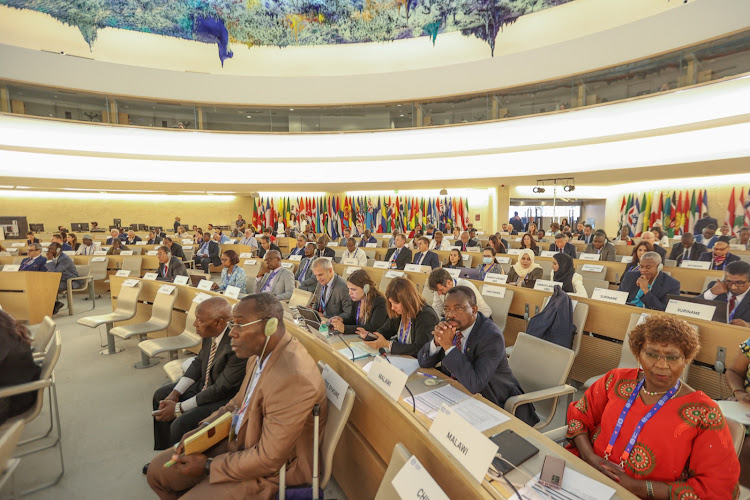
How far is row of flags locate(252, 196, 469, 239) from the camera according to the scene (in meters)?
16.1

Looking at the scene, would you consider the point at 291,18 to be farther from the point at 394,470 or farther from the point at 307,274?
the point at 394,470

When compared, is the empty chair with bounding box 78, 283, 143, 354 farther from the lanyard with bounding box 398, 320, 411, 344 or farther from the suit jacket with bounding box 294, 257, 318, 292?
the lanyard with bounding box 398, 320, 411, 344

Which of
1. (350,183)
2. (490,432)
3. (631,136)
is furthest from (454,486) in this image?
(350,183)

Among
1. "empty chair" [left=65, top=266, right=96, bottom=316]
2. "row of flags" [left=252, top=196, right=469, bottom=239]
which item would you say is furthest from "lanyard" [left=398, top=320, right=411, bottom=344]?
"row of flags" [left=252, top=196, right=469, bottom=239]

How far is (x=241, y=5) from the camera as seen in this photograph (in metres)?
13.2

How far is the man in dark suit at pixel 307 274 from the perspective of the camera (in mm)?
5766

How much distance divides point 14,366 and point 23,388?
201 millimetres

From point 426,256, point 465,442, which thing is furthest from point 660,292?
point 465,442

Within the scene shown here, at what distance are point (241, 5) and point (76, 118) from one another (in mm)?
6727

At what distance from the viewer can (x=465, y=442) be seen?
1.16m

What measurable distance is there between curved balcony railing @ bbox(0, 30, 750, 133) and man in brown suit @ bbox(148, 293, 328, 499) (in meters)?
10.2

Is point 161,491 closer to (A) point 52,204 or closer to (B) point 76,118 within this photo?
(B) point 76,118

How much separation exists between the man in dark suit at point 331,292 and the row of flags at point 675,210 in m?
10.8

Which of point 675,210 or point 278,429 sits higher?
point 675,210
